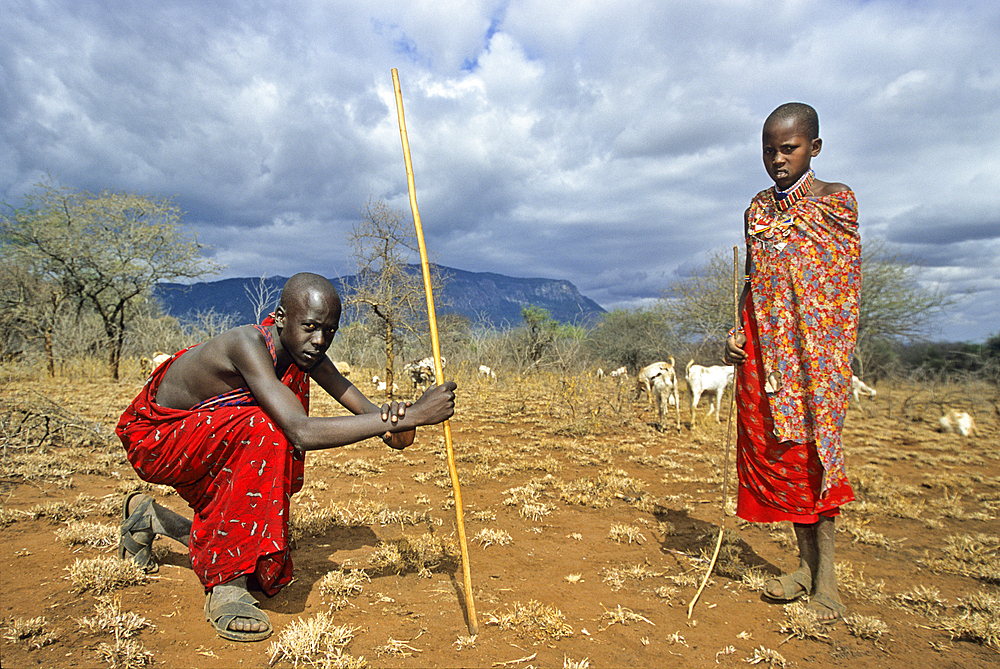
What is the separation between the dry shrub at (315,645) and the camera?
1871 millimetres

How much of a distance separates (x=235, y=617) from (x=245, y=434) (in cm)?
69

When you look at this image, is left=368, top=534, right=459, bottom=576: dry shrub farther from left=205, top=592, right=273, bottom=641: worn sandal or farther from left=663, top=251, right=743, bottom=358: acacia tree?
left=663, top=251, right=743, bottom=358: acacia tree

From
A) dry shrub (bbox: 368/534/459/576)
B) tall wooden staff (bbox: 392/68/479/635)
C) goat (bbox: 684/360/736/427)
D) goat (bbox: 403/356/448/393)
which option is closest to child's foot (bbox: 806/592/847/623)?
tall wooden staff (bbox: 392/68/479/635)

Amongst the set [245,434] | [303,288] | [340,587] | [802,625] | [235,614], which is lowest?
Answer: [802,625]

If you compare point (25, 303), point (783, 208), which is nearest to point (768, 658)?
point (783, 208)

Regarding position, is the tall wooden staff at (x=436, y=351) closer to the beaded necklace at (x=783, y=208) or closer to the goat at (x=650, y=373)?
the beaded necklace at (x=783, y=208)

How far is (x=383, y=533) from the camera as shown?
3.35m

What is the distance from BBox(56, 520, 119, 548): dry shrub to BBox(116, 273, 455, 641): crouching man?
0.98 meters

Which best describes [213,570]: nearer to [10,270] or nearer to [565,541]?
[565,541]

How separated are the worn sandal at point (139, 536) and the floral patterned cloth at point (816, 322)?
3.00 m

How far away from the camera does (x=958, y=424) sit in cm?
905

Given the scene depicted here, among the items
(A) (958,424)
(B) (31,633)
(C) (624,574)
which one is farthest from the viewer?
(A) (958,424)

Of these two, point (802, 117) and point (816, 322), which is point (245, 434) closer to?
point (816, 322)

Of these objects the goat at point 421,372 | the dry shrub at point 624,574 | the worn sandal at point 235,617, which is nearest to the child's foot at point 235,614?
the worn sandal at point 235,617
